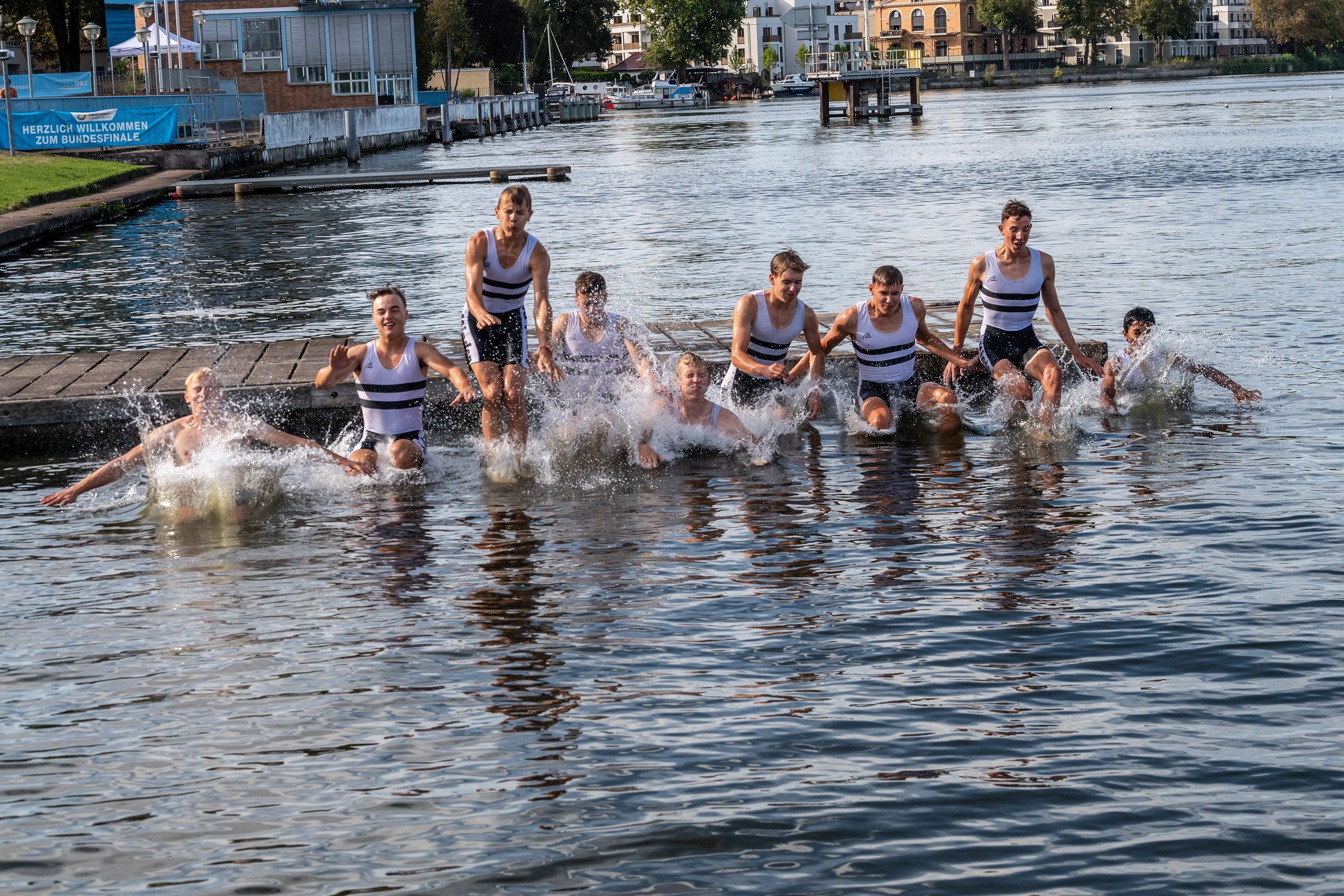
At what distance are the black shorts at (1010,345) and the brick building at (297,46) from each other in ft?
210

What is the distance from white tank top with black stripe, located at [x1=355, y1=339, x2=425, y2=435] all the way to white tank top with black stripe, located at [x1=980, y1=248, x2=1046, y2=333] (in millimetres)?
4766

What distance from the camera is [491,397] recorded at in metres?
11.0

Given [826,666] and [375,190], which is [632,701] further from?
[375,190]

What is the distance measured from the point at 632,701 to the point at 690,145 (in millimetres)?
67322

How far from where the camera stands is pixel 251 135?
56844 millimetres

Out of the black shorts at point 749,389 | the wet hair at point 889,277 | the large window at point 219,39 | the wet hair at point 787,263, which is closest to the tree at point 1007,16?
the large window at point 219,39

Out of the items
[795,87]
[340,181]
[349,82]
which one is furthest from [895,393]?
[795,87]

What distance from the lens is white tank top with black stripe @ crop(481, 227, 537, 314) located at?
1119 cm

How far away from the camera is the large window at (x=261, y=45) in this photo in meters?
71.3

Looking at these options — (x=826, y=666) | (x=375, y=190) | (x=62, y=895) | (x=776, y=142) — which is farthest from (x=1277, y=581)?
(x=776, y=142)

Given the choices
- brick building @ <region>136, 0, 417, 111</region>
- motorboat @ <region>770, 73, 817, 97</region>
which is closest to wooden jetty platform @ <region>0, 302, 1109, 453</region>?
brick building @ <region>136, 0, 417, 111</region>

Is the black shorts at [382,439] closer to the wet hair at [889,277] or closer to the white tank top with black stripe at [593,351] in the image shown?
the white tank top with black stripe at [593,351]

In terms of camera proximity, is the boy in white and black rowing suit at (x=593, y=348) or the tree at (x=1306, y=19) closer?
the boy in white and black rowing suit at (x=593, y=348)

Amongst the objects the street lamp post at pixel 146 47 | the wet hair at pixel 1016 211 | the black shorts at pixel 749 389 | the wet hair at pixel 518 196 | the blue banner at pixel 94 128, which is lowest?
the black shorts at pixel 749 389
